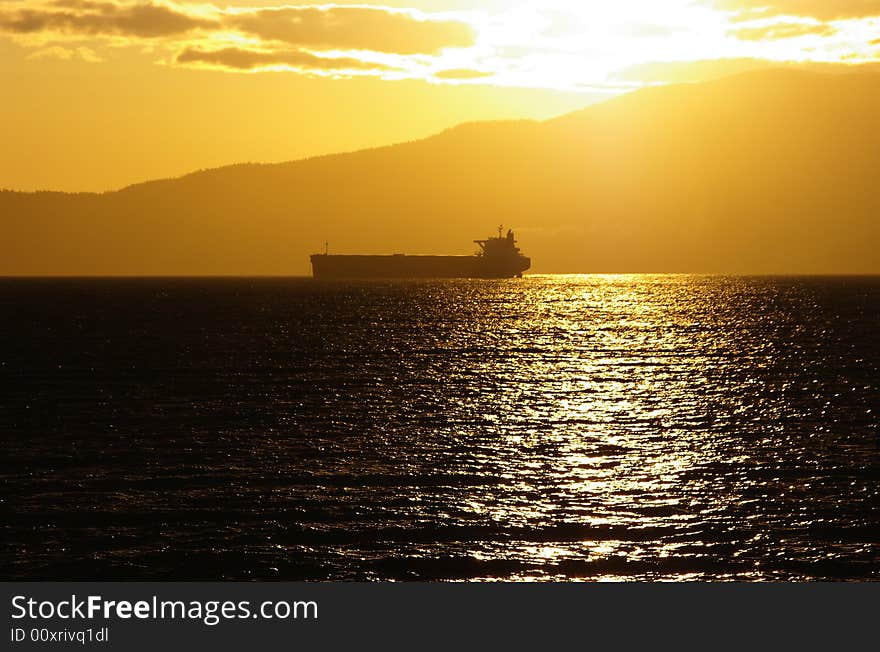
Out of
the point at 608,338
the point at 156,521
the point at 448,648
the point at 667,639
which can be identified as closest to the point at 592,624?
the point at 667,639

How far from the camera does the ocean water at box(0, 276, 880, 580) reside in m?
25.9

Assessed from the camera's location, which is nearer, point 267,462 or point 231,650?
point 231,650

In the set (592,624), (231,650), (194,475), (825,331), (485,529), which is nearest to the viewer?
(231,650)

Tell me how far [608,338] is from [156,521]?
7581 cm

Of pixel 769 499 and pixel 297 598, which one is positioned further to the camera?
pixel 769 499

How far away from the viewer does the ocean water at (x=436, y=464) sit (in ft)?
84.9

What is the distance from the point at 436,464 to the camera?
36.8m

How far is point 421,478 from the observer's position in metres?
34.5

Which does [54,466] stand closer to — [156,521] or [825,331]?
[156,521]

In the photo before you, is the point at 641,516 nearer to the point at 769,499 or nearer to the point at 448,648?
the point at 769,499

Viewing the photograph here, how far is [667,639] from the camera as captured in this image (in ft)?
61.4

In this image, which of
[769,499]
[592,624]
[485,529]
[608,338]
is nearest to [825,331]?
[608,338]

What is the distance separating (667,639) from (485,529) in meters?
10.0

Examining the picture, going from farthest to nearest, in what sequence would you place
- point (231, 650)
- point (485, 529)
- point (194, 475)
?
point (194, 475)
point (485, 529)
point (231, 650)
